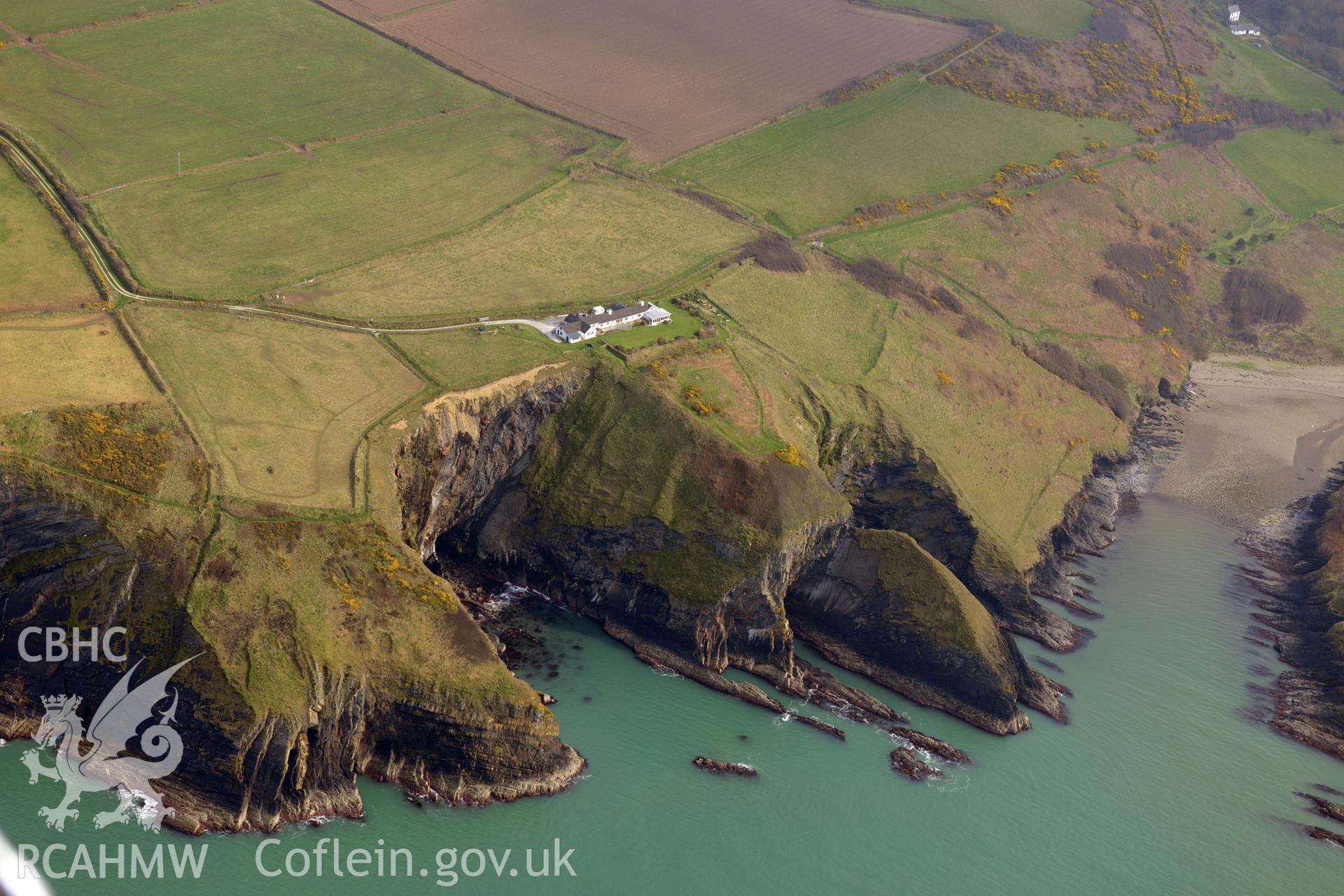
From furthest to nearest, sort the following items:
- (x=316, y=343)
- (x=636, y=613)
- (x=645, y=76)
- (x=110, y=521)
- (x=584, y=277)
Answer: (x=645, y=76) < (x=584, y=277) < (x=316, y=343) < (x=636, y=613) < (x=110, y=521)

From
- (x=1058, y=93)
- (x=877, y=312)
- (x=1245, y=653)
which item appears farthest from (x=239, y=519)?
(x=1058, y=93)

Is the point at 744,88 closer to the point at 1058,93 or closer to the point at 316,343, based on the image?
the point at 1058,93

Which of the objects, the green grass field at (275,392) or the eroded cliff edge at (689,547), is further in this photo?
the eroded cliff edge at (689,547)

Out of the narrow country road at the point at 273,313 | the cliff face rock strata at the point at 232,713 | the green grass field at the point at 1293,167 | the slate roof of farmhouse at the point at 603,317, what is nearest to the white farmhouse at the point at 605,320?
the slate roof of farmhouse at the point at 603,317

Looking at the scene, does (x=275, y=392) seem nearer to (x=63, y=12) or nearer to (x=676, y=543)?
(x=676, y=543)

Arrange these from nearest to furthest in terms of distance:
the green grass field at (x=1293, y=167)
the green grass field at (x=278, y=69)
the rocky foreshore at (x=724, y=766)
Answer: the rocky foreshore at (x=724, y=766), the green grass field at (x=278, y=69), the green grass field at (x=1293, y=167)

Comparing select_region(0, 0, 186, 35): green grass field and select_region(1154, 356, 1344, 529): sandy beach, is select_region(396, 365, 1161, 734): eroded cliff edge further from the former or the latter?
select_region(0, 0, 186, 35): green grass field

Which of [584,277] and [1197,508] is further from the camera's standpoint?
[1197,508]

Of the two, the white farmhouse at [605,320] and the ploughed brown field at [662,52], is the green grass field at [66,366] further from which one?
the ploughed brown field at [662,52]
